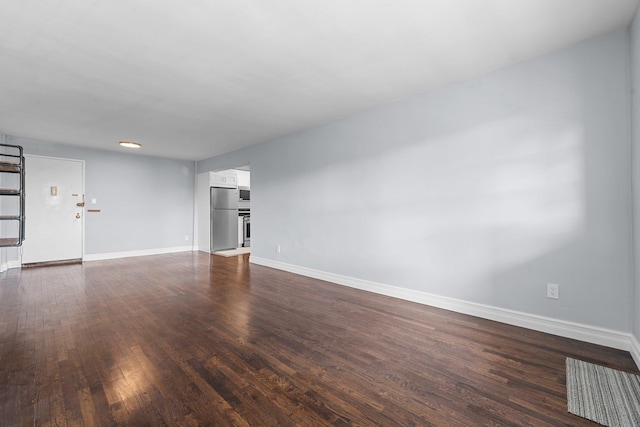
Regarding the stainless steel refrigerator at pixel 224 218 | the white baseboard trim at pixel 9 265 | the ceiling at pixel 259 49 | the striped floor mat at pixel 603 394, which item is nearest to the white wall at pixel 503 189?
the ceiling at pixel 259 49

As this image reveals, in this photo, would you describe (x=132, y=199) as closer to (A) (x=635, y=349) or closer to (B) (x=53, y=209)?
(B) (x=53, y=209)

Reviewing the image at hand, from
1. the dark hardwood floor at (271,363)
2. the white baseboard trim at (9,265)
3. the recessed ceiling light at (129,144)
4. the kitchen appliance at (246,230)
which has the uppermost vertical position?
the recessed ceiling light at (129,144)

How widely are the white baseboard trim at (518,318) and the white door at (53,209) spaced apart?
571 cm

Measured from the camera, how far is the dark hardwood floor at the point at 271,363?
150 centimetres

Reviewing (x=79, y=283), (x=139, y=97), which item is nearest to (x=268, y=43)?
(x=139, y=97)

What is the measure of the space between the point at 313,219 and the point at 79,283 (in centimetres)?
354

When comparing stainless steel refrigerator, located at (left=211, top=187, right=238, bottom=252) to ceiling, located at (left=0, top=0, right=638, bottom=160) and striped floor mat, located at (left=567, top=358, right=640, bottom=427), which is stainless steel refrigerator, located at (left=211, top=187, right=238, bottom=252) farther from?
striped floor mat, located at (left=567, top=358, right=640, bottom=427)

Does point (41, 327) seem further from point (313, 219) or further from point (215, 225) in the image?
point (215, 225)

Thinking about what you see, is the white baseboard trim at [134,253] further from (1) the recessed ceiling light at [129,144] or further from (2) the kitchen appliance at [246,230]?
(1) the recessed ceiling light at [129,144]

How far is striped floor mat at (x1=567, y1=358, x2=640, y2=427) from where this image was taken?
57.7 inches

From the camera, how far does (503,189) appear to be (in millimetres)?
2670

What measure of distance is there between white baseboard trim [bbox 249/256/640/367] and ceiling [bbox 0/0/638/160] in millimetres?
2283

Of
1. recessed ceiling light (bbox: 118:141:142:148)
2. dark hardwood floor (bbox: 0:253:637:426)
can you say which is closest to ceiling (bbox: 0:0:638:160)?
recessed ceiling light (bbox: 118:141:142:148)

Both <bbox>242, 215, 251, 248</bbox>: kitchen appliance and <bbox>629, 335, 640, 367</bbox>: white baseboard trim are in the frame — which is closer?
<bbox>629, 335, 640, 367</bbox>: white baseboard trim
